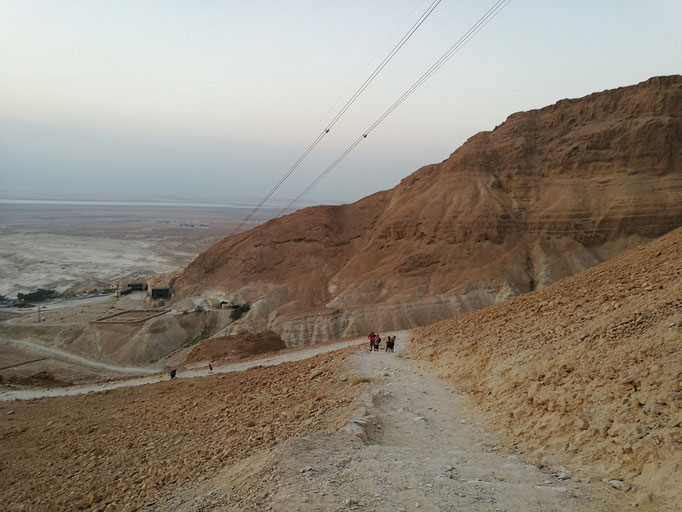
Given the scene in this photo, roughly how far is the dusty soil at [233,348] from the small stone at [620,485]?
27.0 m

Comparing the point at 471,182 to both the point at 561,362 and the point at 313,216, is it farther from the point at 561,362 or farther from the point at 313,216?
the point at 561,362

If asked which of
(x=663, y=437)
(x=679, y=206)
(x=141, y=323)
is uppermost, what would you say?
(x=679, y=206)

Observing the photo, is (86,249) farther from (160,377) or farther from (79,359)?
(160,377)

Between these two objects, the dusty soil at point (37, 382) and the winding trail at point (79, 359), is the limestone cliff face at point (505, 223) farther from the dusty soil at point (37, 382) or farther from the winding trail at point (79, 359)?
the dusty soil at point (37, 382)

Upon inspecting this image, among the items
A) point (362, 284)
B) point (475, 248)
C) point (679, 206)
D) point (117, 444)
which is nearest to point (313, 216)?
point (362, 284)

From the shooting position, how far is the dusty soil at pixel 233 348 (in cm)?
3344

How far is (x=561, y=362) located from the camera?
10734 mm

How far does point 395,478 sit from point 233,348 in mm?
28688

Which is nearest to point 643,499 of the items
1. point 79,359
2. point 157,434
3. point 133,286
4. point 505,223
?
point 157,434

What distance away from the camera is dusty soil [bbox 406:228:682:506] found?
7.52m

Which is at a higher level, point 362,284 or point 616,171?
point 616,171

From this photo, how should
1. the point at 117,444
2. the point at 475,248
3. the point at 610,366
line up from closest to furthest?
1. the point at 610,366
2. the point at 117,444
3. the point at 475,248

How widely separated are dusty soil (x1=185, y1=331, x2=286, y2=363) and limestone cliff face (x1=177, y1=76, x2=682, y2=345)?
6.44m

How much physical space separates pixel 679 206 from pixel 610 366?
4561 cm
